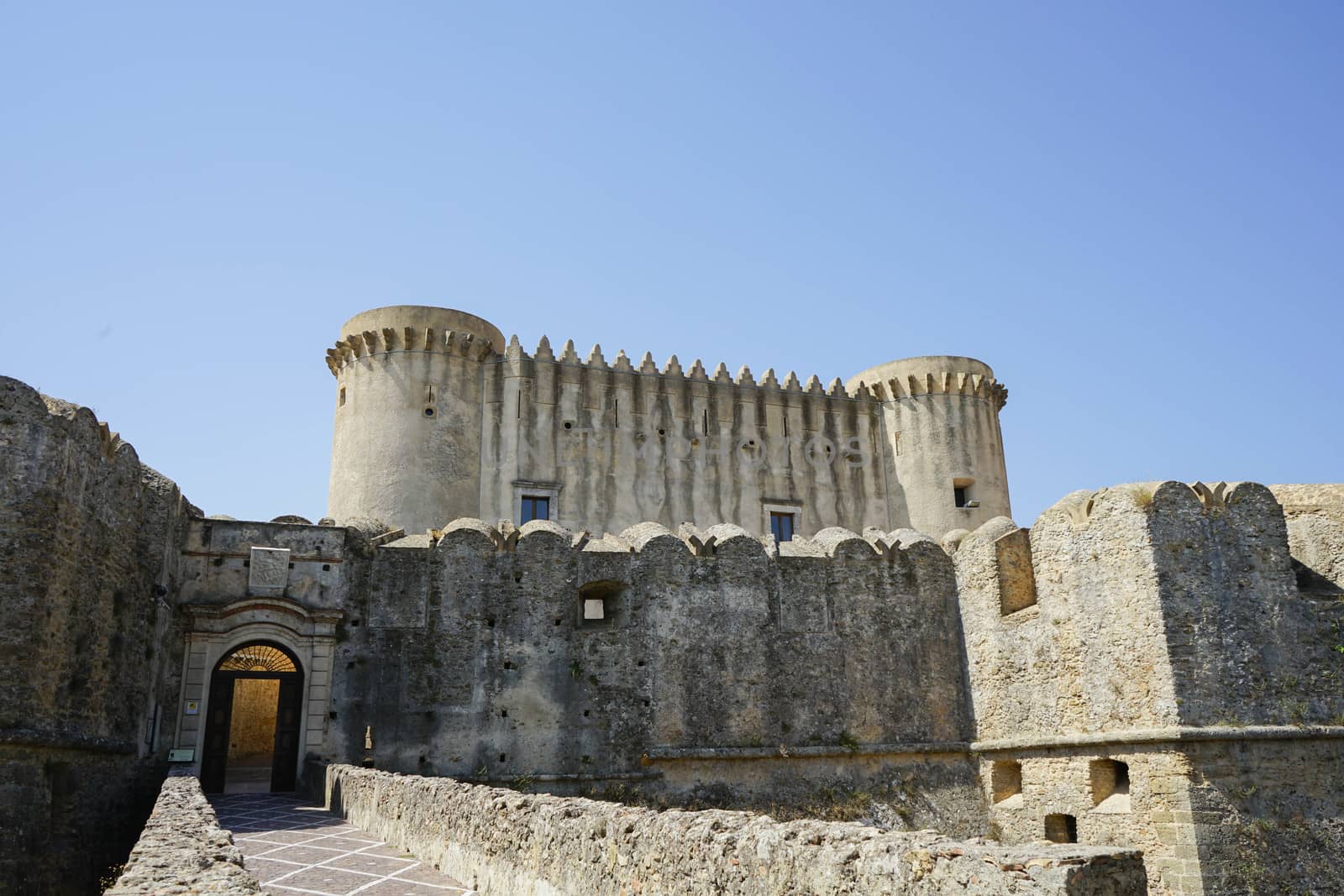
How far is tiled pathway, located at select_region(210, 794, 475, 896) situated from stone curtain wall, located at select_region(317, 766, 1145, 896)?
30 cm

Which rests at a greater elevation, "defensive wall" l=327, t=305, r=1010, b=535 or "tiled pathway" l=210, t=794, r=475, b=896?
"defensive wall" l=327, t=305, r=1010, b=535

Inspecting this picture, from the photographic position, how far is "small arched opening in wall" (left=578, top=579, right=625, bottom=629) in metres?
16.7

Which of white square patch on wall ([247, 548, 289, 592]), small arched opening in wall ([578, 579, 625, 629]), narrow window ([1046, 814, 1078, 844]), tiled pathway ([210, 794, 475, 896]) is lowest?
narrow window ([1046, 814, 1078, 844])

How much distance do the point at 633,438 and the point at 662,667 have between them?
8.81m

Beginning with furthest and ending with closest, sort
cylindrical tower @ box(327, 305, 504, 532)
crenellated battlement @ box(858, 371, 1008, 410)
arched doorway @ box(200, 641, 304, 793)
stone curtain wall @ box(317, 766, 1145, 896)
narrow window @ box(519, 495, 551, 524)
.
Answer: crenellated battlement @ box(858, 371, 1008, 410) < narrow window @ box(519, 495, 551, 524) < cylindrical tower @ box(327, 305, 504, 532) < arched doorway @ box(200, 641, 304, 793) < stone curtain wall @ box(317, 766, 1145, 896)

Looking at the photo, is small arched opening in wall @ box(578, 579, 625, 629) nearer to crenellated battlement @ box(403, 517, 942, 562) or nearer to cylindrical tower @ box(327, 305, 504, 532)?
crenellated battlement @ box(403, 517, 942, 562)

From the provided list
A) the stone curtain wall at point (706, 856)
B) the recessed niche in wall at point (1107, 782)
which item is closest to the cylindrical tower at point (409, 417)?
the recessed niche in wall at point (1107, 782)

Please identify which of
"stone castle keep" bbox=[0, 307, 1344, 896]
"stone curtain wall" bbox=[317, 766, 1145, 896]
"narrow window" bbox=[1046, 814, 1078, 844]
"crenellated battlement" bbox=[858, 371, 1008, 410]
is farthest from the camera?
"crenellated battlement" bbox=[858, 371, 1008, 410]

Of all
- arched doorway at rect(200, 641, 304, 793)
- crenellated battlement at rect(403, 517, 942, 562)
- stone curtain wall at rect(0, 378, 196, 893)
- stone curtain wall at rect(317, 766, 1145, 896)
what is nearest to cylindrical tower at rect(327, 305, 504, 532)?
arched doorway at rect(200, 641, 304, 793)

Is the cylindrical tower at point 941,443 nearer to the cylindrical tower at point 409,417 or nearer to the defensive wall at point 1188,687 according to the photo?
the defensive wall at point 1188,687

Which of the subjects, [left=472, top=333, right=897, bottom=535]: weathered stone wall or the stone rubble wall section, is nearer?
the stone rubble wall section

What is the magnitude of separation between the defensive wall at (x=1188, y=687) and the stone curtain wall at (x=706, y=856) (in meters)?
9.59

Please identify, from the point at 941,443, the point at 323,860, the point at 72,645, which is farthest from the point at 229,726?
the point at 941,443

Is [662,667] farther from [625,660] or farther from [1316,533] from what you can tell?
[1316,533]
